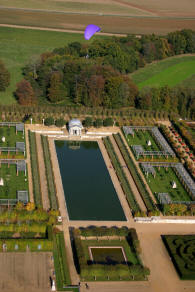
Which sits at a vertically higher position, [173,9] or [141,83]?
[173,9]

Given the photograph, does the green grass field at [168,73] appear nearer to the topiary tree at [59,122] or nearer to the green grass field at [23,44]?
the green grass field at [23,44]

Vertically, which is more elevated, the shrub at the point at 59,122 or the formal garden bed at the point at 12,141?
the shrub at the point at 59,122

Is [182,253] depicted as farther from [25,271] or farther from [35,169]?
[35,169]

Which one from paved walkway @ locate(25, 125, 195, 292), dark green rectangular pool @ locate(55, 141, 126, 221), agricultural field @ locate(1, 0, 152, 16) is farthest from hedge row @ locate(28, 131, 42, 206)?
agricultural field @ locate(1, 0, 152, 16)

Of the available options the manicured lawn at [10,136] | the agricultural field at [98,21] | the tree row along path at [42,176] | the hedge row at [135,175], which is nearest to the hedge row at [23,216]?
the tree row along path at [42,176]

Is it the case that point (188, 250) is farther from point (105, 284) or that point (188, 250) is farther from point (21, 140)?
point (21, 140)

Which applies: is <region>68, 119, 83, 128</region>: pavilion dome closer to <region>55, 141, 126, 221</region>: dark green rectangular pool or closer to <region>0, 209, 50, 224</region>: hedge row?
<region>55, 141, 126, 221</region>: dark green rectangular pool

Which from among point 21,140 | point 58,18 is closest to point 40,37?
point 58,18
